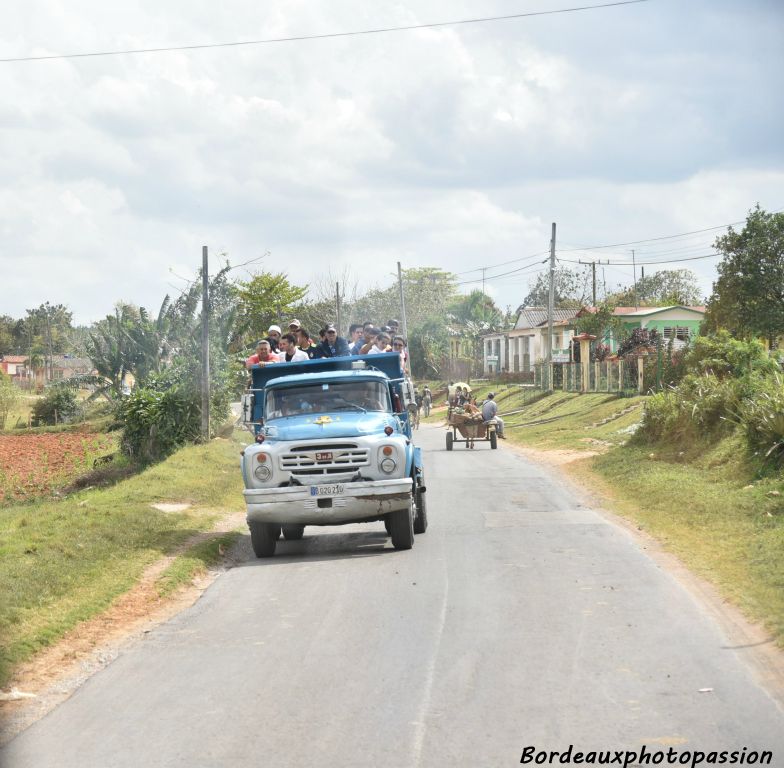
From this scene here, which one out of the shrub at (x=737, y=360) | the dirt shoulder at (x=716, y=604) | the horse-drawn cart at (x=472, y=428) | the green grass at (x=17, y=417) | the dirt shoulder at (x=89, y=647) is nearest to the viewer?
the dirt shoulder at (x=89, y=647)

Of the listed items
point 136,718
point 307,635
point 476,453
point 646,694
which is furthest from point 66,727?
point 476,453

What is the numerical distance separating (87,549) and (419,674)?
277 inches

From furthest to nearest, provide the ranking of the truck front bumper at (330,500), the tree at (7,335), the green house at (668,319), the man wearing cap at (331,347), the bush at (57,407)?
1. the tree at (7,335)
2. the green house at (668,319)
3. the bush at (57,407)
4. the man wearing cap at (331,347)
5. the truck front bumper at (330,500)

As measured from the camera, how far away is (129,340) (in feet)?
131

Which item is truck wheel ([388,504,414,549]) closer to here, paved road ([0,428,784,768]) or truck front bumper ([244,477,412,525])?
truck front bumper ([244,477,412,525])

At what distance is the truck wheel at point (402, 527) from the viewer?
44.2 feet

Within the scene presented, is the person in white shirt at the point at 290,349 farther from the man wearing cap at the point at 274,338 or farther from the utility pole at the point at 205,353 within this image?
the utility pole at the point at 205,353

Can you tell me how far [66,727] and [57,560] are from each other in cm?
610

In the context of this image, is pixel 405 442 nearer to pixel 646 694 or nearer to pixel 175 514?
pixel 175 514

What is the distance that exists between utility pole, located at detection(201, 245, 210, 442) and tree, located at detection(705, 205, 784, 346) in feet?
73.7

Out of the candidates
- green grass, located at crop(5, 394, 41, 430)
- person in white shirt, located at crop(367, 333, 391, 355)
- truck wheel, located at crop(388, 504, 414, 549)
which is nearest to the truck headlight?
truck wheel, located at crop(388, 504, 414, 549)

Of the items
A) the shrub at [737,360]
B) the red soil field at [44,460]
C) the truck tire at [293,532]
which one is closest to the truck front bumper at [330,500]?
the truck tire at [293,532]

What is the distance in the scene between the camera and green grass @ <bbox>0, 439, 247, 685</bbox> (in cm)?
992

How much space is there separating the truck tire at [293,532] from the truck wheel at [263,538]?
4.24ft
